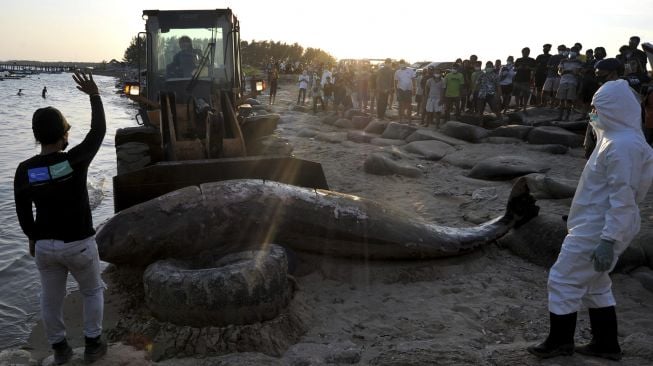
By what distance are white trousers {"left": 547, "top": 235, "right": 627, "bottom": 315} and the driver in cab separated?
6.75 m

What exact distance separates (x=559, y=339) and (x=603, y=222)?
2.74 feet

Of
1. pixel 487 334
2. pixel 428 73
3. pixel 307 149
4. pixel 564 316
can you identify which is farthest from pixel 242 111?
pixel 428 73

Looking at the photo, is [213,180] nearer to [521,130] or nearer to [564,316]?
[564,316]

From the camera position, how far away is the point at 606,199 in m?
3.17

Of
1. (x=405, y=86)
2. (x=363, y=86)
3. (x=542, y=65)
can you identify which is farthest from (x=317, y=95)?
(x=542, y=65)

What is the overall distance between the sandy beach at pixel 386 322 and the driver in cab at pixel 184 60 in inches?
150

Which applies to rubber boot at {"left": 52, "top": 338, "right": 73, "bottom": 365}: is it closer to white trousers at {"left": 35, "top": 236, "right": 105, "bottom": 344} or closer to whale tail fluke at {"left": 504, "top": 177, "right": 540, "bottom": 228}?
white trousers at {"left": 35, "top": 236, "right": 105, "bottom": 344}

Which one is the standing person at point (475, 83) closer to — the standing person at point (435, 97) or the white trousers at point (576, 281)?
the standing person at point (435, 97)

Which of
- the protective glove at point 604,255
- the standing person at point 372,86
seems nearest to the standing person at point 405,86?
the standing person at point 372,86

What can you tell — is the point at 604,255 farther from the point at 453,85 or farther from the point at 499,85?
the point at 499,85

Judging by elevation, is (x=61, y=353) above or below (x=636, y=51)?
below

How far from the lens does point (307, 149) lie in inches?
516

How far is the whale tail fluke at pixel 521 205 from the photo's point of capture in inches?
224

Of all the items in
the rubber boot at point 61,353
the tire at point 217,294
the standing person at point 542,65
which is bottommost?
the rubber boot at point 61,353
